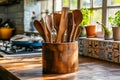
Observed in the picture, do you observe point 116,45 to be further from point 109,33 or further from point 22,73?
point 22,73

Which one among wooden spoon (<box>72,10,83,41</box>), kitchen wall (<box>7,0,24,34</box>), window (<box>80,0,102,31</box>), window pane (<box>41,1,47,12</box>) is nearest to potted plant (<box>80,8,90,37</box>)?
window (<box>80,0,102,31</box>)

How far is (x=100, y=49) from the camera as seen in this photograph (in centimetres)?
176

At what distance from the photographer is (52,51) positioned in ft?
4.26

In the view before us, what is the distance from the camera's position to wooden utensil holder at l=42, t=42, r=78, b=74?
4.23ft

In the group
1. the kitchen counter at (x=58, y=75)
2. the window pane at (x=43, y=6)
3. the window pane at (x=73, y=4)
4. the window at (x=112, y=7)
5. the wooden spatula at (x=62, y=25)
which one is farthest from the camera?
the window pane at (x=43, y=6)

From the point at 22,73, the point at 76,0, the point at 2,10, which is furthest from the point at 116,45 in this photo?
the point at 2,10

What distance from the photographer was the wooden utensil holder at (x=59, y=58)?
50.7 inches

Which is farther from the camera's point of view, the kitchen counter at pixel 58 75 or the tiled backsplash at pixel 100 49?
the tiled backsplash at pixel 100 49

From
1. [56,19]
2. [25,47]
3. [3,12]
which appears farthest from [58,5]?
[56,19]

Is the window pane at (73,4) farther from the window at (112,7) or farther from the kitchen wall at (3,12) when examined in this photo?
the kitchen wall at (3,12)

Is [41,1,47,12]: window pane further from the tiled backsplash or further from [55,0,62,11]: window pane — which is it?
the tiled backsplash

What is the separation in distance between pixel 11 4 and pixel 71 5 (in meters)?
1.46

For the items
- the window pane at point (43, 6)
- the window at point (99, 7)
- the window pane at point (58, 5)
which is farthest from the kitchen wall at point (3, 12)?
the window at point (99, 7)

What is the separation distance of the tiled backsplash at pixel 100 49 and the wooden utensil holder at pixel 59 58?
0.41 meters
